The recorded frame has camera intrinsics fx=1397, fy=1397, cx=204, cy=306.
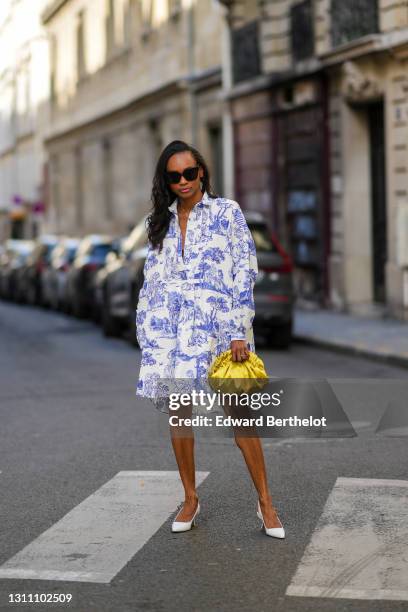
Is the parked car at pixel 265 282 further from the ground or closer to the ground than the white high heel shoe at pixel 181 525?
further from the ground

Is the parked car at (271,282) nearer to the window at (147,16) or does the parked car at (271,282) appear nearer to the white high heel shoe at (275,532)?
the white high heel shoe at (275,532)

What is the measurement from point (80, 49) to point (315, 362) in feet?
99.0

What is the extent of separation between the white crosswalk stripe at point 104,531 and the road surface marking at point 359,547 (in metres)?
0.75

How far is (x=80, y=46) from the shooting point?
4341 cm

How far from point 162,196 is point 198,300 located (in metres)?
0.54

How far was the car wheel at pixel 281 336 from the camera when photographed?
Result: 54.6 feet

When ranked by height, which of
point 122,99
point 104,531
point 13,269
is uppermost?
point 122,99

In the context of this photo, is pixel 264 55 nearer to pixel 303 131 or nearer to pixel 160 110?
pixel 303 131

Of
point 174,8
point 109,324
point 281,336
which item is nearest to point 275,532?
point 281,336

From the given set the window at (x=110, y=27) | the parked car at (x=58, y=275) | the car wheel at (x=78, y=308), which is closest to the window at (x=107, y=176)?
the window at (x=110, y=27)

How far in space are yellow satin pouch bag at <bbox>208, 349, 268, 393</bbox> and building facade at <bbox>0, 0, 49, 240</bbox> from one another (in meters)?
44.4

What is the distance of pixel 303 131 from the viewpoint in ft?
79.0

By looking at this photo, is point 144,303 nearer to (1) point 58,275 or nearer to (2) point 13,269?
(1) point 58,275

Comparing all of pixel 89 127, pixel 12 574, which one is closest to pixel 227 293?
pixel 12 574
